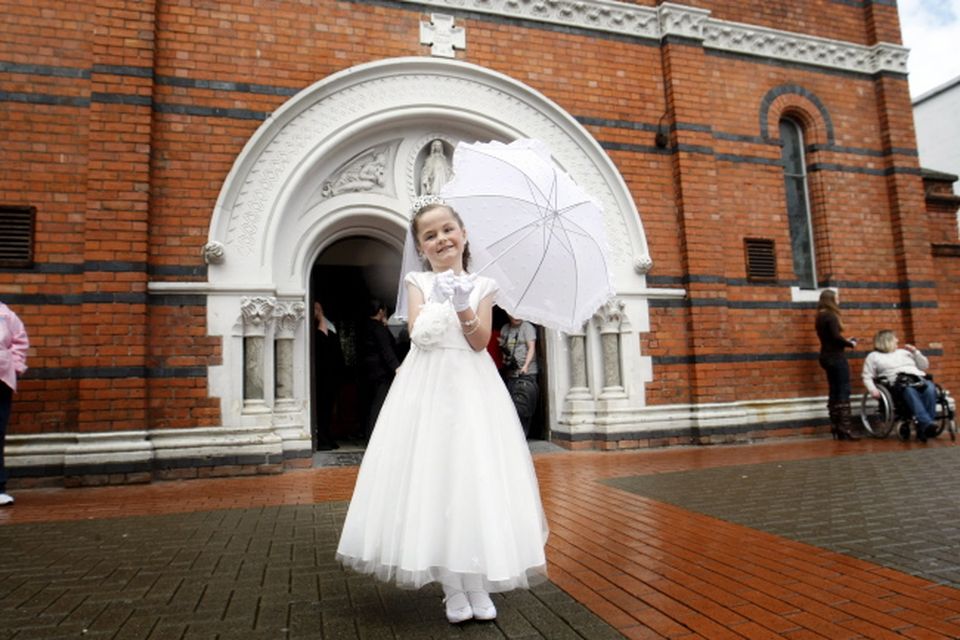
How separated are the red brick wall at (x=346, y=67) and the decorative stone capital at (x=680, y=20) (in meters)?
0.19

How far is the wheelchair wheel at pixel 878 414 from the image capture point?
28.1 feet

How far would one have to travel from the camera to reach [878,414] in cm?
919

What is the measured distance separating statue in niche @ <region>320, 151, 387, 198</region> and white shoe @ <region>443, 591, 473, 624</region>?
5.83 metres

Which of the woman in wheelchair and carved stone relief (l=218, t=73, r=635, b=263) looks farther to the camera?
the woman in wheelchair

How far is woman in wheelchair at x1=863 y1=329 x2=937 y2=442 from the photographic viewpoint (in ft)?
26.9

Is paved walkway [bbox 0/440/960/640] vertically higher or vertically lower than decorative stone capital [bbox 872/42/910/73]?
lower

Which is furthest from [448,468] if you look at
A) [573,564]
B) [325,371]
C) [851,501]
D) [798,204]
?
[798,204]

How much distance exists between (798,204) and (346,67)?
275 inches

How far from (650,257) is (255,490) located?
18.0ft

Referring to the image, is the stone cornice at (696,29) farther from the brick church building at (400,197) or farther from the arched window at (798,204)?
the arched window at (798,204)

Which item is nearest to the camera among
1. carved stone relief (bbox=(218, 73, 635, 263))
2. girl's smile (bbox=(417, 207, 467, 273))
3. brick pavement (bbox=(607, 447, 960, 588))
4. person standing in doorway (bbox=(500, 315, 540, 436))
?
girl's smile (bbox=(417, 207, 467, 273))

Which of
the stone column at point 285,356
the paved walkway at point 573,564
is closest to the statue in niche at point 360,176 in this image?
the stone column at point 285,356

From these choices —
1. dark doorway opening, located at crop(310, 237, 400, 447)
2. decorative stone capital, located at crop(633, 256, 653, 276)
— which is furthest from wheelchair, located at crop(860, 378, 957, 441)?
dark doorway opening, located at crop(310, 237, 400, 447)

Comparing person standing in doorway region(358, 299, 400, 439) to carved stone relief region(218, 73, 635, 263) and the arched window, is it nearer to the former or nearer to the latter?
carved stone relief region(218, 73, 635, 263)
